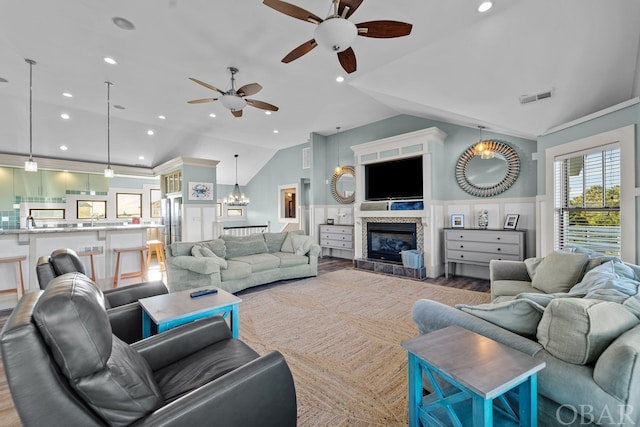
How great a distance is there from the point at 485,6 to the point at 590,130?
184 cm

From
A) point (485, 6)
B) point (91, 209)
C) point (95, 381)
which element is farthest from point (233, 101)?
point (91, 209)

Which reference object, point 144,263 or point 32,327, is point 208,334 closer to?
point 32,327

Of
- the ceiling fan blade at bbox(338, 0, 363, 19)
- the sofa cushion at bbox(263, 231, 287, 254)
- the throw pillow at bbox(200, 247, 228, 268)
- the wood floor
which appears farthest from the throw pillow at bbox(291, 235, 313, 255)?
the ceiling fan blade at bbox(338, 0, 363, 19)

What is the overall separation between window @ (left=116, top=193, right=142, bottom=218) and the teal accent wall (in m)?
10.6

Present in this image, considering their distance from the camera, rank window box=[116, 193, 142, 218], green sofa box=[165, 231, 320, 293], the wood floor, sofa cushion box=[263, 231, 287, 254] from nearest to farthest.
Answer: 1. the wood floor
2. green sofa box=[165, 231, 320, 293]
3. sofa cushion box=[263, 231, 287, 254]
4. window box=[116, 193, 142, 218]

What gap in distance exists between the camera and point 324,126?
22.3 feet

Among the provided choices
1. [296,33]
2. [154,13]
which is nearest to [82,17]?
[154,13]

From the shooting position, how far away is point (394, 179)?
574 centimetres

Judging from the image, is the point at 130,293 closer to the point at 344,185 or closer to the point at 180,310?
the point at 180,310

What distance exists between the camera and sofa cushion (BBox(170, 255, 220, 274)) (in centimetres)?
377

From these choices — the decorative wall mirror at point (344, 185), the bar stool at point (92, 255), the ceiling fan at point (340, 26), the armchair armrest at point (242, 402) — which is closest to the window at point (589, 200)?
the ceiling fan at point (340, 26)

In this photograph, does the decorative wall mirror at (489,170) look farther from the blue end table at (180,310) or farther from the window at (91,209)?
the window at (91,209)

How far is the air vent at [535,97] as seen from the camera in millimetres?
3301

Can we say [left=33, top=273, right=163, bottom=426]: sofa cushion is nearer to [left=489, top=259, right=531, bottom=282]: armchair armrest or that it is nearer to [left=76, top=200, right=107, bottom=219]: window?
[left=489, top=259, right=531, bottom=282]: armchair armrest
